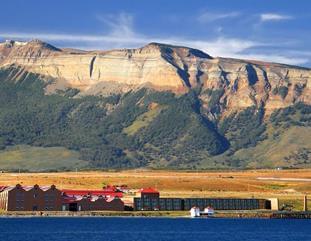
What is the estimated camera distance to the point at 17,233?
160375 millimetres

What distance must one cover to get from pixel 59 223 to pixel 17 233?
3026cm

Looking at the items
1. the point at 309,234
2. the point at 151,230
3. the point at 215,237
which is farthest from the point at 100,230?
the point at 309,234

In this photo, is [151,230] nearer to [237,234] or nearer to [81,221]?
[237,234]

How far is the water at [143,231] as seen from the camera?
509 feet

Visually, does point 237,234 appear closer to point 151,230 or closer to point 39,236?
point 151,230

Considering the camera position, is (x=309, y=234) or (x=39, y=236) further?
(x=309, y=234)

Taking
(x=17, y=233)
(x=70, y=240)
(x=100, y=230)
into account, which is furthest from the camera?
(x=100, y=230)

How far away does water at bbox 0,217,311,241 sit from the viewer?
509 ft

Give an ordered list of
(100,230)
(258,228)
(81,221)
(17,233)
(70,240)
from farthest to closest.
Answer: (81,221) → (258,228) → (100,230) → (17,233) → (70,240)

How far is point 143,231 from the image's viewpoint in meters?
171

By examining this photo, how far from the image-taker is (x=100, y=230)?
171 m

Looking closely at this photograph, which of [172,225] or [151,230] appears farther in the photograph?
[172,225]

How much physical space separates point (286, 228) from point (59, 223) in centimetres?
4130

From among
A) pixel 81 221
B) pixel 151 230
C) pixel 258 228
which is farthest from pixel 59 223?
pixel 258 228
